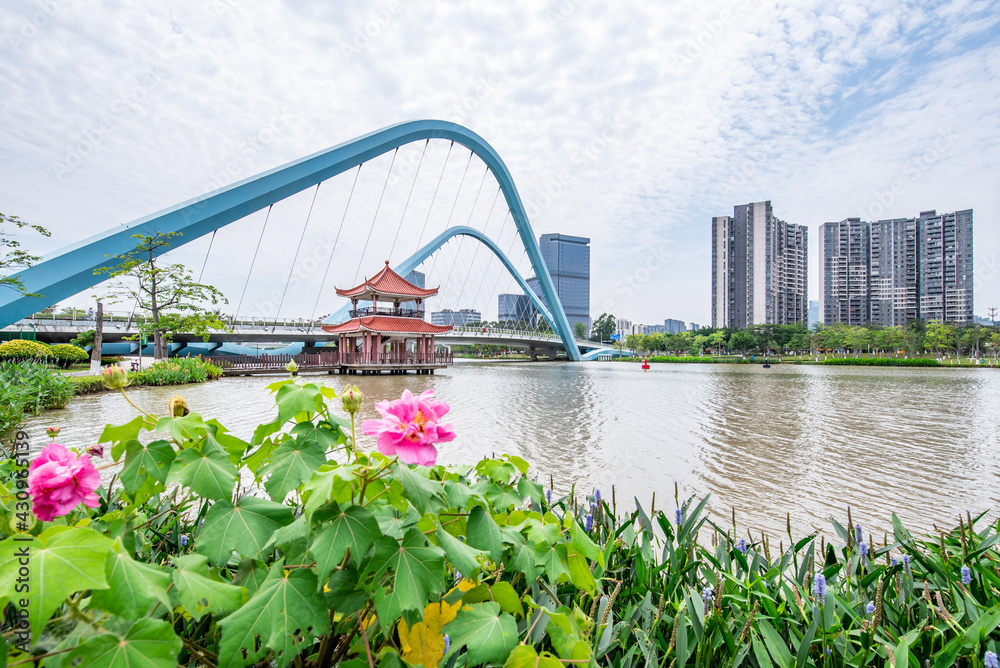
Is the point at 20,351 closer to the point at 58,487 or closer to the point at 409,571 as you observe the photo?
the point at 58,487

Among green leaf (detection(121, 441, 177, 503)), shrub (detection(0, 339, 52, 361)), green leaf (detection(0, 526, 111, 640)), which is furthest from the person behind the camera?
shrub (detection(0, 339, 52, 361))

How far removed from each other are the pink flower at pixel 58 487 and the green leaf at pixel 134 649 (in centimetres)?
31

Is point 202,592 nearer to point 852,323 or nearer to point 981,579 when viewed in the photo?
point 981,579

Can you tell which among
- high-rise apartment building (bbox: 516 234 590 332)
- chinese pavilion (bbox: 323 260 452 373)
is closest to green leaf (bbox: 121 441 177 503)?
chinese pavilion (bbox: 323 260 452 373)

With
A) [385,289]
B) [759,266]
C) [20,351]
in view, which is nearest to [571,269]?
[759,266]

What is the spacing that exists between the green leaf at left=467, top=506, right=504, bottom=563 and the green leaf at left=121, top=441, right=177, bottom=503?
76 cm

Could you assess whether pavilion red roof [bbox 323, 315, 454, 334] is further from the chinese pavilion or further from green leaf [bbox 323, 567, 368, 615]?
green leaf [bbox 323, 567, 368, 615]

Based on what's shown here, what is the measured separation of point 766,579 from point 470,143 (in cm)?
3773

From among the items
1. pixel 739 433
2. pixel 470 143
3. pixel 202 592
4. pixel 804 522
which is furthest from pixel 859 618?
pixel 470 143

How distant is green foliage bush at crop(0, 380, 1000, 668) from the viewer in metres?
0.77

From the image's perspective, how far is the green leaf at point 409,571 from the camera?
0.86 meters

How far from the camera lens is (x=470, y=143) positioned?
35.8 metres

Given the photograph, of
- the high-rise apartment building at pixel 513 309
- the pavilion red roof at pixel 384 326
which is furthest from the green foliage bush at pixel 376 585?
the high-rise apartment building at pixel 513 309

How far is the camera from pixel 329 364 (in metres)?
25.6
